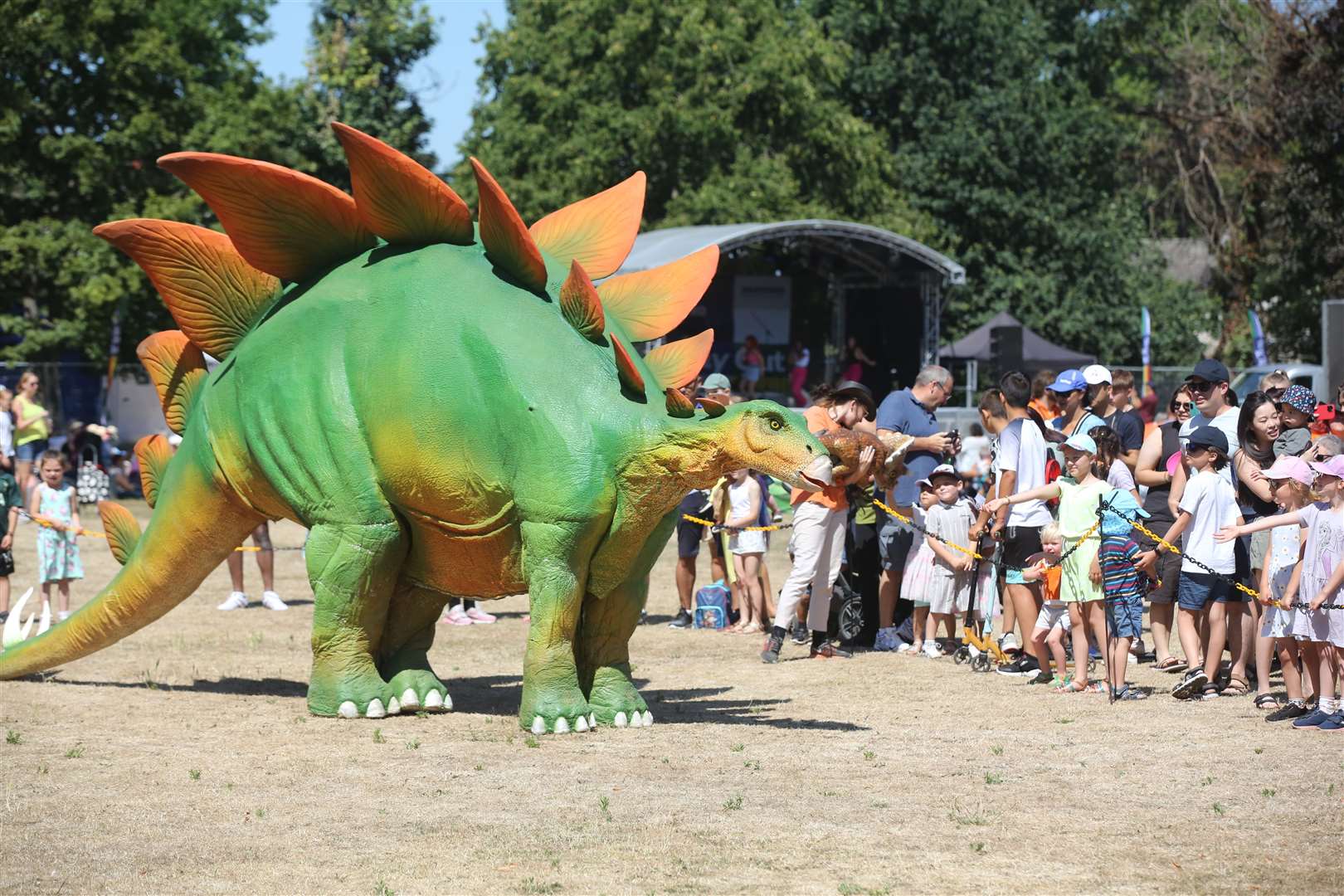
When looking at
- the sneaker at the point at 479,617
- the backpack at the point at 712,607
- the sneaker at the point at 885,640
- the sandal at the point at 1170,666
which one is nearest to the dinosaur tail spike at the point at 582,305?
the sneaker at the point at 885,640

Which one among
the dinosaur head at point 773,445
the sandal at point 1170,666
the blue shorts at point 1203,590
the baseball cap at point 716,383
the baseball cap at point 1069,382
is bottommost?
the sandal at point 1170,666

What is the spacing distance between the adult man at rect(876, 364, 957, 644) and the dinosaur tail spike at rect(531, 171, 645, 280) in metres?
2.82

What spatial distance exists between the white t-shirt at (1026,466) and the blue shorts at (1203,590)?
3.54 ft

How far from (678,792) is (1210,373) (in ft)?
17.8

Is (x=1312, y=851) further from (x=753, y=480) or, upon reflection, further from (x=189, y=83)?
(x=189, y=83)

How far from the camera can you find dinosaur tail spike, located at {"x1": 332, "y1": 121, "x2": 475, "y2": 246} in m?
8.39

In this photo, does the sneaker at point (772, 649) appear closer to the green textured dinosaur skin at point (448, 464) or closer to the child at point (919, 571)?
the child at point (919, 571)

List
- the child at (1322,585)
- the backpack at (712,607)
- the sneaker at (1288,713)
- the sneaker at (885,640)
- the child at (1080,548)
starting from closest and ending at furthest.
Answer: the child at (1322,585) → the sneaker at (1288,713) → the child at (1080,548) → the sneaker at (885,640) → the backpack at (712,607)

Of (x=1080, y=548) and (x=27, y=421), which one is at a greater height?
(x=27, y=421)

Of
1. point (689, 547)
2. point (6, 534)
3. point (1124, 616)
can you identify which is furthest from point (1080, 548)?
point (6, 534)

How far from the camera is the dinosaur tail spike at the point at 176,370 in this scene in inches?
375

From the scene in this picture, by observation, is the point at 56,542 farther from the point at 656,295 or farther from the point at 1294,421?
the point at 1294,421

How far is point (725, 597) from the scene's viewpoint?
13.1 meters

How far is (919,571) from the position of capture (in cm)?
1141
